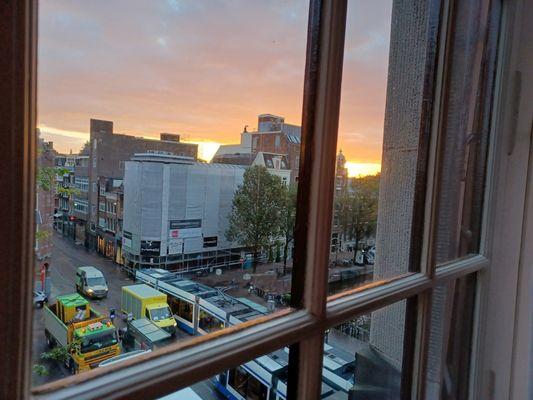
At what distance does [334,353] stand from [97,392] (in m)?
0.50

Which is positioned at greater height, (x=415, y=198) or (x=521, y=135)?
(x=521, y=135)

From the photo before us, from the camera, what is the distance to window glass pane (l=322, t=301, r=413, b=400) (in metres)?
0.78

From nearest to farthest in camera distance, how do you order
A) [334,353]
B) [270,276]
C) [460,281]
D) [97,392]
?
[97,392]
[270,276]
[334,353]
[460,281]

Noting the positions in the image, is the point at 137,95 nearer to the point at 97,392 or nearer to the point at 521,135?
the point at 97,392

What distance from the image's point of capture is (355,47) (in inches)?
30.8

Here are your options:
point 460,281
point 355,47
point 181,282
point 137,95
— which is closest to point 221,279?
point 181,282

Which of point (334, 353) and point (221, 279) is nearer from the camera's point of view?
point (221, 279)

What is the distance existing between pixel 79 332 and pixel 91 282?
0.21ft

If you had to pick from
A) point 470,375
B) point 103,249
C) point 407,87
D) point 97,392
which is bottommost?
point 470,375

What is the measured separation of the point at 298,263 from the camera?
68 centimetres

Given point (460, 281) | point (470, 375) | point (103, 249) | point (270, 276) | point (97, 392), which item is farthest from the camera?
point (470, 375)

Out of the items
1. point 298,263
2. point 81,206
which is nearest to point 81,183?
point 81,206

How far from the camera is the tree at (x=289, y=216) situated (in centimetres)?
68

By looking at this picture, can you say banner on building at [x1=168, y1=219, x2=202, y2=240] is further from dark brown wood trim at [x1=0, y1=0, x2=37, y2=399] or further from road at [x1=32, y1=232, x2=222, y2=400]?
dark brown wood trim at [x1=0, y1=0, x2=37, y2=399]
